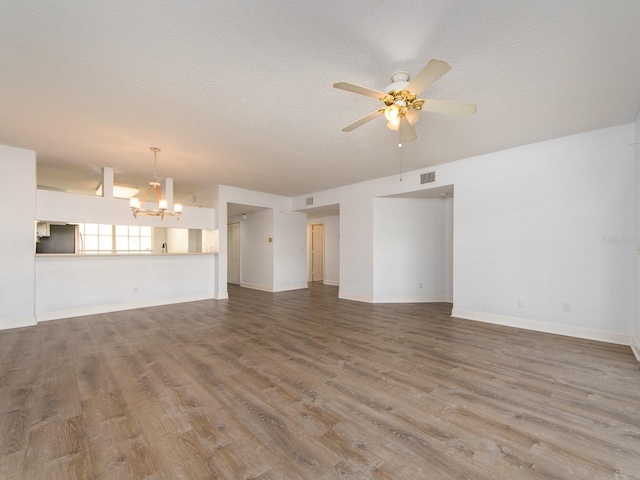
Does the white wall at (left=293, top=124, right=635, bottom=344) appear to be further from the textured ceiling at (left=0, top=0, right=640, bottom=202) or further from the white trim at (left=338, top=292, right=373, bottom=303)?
the white trim at (left=338, top=292, right=373, bottom=303)

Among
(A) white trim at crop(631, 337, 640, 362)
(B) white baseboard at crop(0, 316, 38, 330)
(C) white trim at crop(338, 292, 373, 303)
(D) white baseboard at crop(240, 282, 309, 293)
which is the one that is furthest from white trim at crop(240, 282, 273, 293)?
(A) white trim at crop(631, 337, 640, 362)

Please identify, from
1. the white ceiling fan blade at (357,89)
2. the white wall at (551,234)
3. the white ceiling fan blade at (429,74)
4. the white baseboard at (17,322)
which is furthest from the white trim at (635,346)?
the white baseboard at (17,322)

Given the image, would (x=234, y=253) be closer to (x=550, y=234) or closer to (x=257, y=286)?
(x=257, y=286)

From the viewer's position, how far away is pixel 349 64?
7.93 ft

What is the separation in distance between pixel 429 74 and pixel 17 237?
627cm

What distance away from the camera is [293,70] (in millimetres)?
2516

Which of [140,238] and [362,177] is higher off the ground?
[362,177]

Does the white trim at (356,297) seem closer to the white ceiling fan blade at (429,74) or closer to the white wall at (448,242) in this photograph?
the white wall at (448,242)

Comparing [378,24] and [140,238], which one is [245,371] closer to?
[378,24]

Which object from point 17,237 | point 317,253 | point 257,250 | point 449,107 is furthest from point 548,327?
point 17,237

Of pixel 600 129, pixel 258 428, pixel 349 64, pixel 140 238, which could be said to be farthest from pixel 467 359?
pixel 140 238

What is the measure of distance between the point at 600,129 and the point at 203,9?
4.92 metres

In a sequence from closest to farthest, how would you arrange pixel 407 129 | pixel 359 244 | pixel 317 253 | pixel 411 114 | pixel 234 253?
pixel 411 114, pixel 407 129, pixel 359 244, pixel 234 253, pixel 317 253

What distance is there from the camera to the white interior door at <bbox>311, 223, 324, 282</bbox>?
10.5 meters
